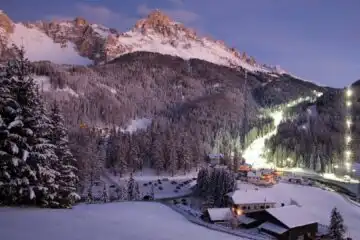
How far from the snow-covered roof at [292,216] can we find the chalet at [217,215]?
6746 millimetres

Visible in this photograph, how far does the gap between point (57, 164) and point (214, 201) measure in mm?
51429

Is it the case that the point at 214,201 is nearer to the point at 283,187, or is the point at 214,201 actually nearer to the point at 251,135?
the point at 283,187

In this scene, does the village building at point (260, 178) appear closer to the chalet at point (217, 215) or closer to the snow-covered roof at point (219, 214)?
the snow-covered roof at point (219, 214)

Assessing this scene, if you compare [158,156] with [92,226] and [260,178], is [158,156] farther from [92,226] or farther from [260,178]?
[92,226]

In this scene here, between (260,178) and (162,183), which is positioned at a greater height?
(260,178)

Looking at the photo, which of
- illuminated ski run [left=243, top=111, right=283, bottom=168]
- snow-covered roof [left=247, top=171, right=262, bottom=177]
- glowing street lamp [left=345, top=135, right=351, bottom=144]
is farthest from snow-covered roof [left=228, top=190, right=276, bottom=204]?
glowing street lamp [left=345, top=135, right=351, bottom=144]

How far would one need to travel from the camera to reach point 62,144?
34781mm

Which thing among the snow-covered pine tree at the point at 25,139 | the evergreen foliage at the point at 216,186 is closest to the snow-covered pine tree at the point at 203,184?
the evergreen foliage at the point at 216,186

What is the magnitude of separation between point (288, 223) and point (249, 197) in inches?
678

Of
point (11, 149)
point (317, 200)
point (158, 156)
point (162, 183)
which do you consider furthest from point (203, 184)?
point (11, 149)

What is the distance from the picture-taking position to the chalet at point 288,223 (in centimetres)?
4888

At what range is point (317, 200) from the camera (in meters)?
83.2

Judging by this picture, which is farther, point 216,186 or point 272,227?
point 216,186

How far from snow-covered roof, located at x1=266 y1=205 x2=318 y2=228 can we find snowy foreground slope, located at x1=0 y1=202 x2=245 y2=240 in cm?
2531
